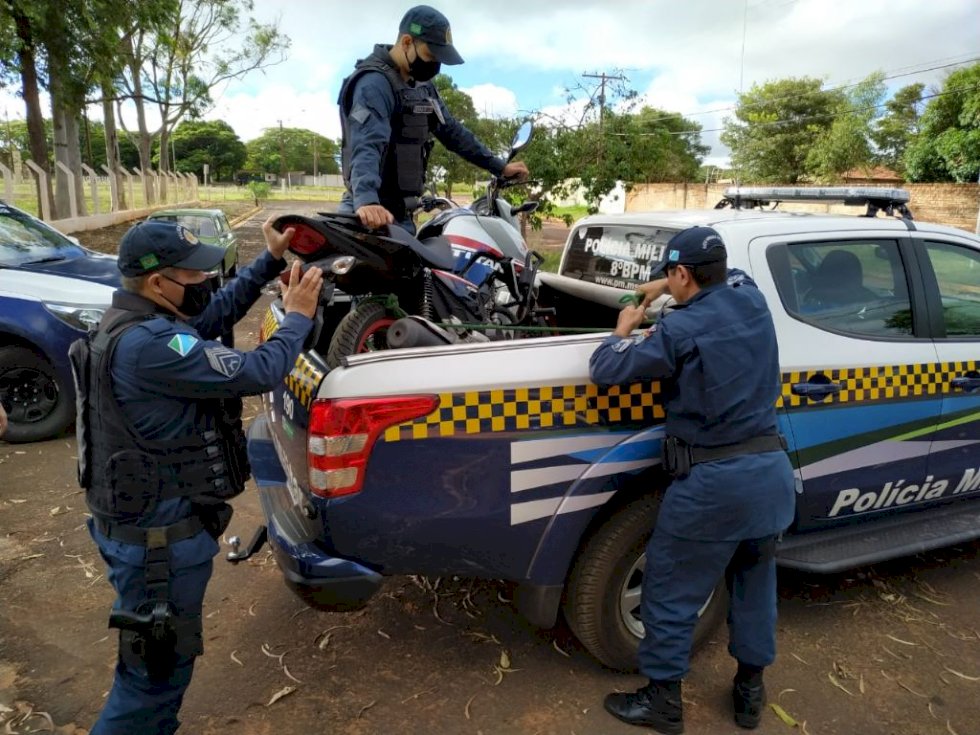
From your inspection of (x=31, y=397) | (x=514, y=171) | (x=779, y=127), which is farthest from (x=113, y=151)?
(x=779, y=127)

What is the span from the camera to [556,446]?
8.16 feet

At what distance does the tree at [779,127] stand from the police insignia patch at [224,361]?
42164 mm

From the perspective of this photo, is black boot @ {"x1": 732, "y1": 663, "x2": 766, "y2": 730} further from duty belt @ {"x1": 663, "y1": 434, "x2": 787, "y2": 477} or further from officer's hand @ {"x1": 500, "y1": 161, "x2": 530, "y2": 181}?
officer's hand @ {"x1": 500, "y1": 161, "x2": 530, "y2": 181}

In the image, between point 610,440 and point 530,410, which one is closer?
point 530,410

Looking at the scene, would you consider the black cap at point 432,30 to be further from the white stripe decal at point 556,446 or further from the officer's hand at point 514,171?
the white stripe decal at point 556,446

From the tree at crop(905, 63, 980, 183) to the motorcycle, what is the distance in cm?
2732

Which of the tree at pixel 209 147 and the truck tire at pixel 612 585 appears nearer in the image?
the truck tire at pixel 612 585

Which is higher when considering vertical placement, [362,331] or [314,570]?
[362,331]

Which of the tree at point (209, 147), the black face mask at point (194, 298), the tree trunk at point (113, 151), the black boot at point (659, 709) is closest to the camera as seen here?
the black face mask at point (194, 298)

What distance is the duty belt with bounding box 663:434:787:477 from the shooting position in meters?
2.49

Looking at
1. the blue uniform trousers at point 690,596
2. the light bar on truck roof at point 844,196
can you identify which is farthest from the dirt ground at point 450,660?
the light bar on truck roof at point 844,196

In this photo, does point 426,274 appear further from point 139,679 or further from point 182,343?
point 139,679

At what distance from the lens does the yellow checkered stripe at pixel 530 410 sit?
2.37 m

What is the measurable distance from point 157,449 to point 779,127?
44827 millimetres
